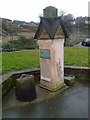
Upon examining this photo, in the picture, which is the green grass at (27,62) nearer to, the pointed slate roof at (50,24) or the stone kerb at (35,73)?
the stone kerb at (35,73)

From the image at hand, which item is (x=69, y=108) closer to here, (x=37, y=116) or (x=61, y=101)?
(x=61, y=101)

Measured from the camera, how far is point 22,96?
18.6ft

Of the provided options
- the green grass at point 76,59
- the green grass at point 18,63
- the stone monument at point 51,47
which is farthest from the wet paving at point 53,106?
the green grass at point 76,59

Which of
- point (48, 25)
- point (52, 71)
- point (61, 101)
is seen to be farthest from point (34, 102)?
point (48, 25)

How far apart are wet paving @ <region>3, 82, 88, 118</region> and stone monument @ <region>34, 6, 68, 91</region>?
0.49m

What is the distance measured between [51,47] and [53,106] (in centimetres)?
197

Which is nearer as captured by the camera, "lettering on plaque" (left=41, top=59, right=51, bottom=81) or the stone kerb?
"lettering on plaque" (left=41, top=59, right=51, bottom=81)

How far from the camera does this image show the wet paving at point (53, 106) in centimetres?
482

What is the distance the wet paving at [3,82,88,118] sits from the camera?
482 cm

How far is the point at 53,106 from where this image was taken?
5309 mm

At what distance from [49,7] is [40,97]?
10.1ft

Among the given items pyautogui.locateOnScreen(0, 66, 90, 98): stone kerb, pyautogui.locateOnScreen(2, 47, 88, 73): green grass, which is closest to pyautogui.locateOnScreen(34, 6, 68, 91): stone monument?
pyautogui.locateOnScreen(0, 66, 90, 98): stone kerb

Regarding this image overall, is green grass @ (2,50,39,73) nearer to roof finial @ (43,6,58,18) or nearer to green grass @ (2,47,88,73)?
green grass @ (2,47,88,73)

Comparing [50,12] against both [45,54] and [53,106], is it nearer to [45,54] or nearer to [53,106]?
[45,54]
